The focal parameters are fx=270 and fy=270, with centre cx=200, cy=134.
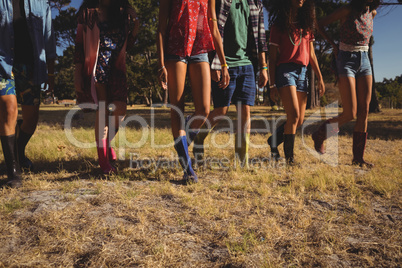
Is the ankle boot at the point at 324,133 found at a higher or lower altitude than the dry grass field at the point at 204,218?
higher

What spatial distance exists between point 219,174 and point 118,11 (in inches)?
85.3

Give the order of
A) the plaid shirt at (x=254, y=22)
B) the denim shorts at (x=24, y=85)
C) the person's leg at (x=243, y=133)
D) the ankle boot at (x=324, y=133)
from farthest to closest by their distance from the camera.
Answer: the ankle boot at (x=324, y=133), the person's leg at (x=243, y=133), the plaid shirt at (x=254, y=22), the denim shorts at (x=24, y=85)

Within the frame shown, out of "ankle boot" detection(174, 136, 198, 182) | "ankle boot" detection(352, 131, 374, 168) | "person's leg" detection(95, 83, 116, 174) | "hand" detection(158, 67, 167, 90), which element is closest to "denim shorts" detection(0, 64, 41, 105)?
"person's leg" detection(95, 83, 116, 174)

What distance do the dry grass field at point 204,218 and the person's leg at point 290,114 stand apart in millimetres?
331

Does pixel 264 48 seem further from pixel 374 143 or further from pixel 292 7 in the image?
pixel 374 143

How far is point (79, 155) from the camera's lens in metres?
4.02

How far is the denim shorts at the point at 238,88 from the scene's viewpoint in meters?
3.15

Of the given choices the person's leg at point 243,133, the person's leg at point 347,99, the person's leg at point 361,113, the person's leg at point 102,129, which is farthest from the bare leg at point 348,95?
the person's leg at point 102,129

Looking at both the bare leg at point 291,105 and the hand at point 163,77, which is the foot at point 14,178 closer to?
the hand at point 163,77

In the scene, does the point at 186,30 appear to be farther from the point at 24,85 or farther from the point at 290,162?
the point at 290,162

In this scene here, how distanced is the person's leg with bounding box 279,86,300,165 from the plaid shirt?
574 millimetres

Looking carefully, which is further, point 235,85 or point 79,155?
point 79,155

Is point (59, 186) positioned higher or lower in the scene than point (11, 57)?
lower

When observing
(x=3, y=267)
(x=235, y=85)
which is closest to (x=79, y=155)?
(x=235, y=85)
